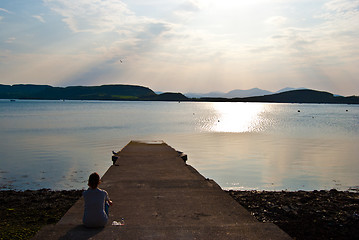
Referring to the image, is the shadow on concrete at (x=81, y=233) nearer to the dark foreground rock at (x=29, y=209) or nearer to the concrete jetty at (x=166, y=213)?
the concrete jetty at (x=166, y=213)

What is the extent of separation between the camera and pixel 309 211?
12141mm

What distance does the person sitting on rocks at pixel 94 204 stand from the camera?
6980 millimetres

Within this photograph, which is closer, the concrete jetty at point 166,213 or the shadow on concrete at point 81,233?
the shadow on concrete at point 81,233

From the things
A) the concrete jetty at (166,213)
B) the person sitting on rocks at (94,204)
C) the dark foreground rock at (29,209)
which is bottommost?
the dark foreground rock at (29,209)

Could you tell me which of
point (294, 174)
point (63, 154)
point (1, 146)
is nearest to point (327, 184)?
point (294, 174)

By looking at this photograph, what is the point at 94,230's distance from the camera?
7020 millimetres

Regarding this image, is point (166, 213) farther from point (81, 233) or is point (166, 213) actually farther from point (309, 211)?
point (309, 211)

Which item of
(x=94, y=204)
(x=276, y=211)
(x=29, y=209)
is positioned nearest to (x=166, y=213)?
(x=94, y=204)

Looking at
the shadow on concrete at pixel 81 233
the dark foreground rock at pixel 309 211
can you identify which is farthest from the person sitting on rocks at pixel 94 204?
the dark foreground rock at pixel 309 211

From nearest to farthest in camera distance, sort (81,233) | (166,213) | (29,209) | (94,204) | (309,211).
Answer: (81,233) < (94,204) < (166,213) < (309,211) < (29,209)

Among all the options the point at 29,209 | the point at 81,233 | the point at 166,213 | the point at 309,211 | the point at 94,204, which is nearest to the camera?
the point at 81,233

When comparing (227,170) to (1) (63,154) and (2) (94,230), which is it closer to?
(1) (63,154)

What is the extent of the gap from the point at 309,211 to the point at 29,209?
1028 centimetres

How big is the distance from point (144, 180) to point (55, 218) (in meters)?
3.28
